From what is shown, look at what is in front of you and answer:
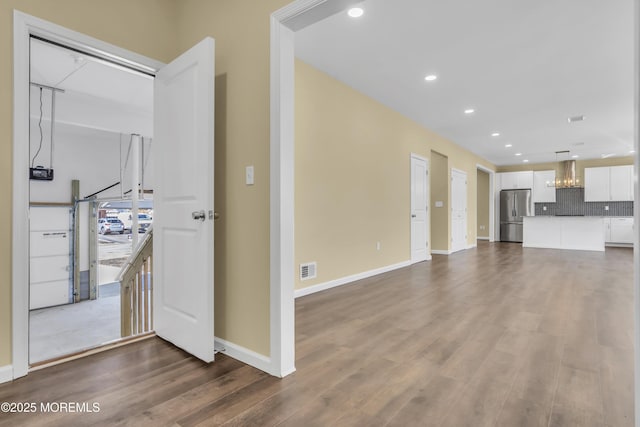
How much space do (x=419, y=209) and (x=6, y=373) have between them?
19.2ft

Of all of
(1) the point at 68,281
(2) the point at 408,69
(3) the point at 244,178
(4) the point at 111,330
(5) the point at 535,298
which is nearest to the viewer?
(3) the point at 244,178

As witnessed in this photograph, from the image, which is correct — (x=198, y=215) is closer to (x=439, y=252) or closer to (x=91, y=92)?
(x=91, y=92)

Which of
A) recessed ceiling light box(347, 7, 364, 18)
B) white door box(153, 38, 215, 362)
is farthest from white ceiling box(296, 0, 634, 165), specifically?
white door box(153, 38, 215, 362)

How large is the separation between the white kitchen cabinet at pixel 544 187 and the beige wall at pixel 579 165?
0.31m

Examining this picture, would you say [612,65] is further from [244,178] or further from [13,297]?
[13,297]

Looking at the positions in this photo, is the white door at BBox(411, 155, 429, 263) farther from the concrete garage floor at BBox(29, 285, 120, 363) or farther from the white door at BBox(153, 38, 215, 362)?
the concrete garage floor at BBox(29, 285, 120, 363)

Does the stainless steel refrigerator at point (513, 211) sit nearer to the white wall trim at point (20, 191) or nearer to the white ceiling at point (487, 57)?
the white ceiling at point (487, 57)

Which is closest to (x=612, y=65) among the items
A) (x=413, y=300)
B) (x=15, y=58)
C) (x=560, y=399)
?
(x=413, y=300)

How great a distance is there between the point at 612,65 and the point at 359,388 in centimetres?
457

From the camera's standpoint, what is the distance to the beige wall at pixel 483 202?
37.0 feet

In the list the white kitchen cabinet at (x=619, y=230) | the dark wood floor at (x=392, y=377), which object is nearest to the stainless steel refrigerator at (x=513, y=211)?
the white kitchen cabinet at (x=619, y=230)

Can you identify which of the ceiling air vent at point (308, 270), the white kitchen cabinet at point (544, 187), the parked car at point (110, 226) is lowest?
the ceiling air vent at point (308, 270)

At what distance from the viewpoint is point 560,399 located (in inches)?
64.4

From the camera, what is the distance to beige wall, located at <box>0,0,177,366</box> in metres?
1.77
